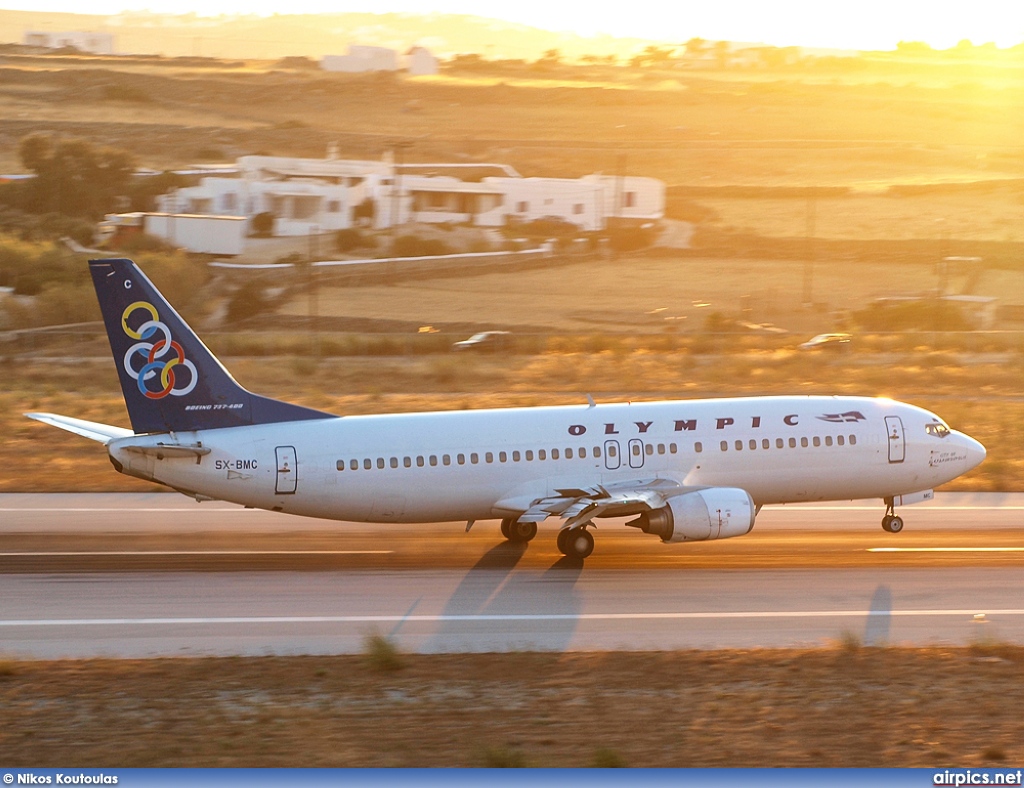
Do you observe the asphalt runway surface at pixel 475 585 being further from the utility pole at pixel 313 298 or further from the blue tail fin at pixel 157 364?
the utility pole at pixel 313 298

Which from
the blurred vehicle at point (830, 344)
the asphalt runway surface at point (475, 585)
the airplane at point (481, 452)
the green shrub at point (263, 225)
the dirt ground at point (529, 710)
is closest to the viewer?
the dirt ground at point (529, 710)

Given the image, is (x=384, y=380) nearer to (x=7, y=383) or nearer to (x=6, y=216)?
(x=7, y=383)

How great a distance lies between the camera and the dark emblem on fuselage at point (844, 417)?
30.9m

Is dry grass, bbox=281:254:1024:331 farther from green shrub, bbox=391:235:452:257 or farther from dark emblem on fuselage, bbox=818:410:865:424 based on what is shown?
dark emblem on fuselage, bbox=818:410:865:424

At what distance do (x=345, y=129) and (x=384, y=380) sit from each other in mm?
106169

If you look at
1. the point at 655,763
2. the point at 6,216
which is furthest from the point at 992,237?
the point at 655,763

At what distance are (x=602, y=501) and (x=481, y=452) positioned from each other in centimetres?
325

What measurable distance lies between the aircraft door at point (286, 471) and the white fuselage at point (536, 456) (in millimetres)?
28

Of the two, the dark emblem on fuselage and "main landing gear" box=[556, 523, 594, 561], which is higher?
the dark emblem on fuselage

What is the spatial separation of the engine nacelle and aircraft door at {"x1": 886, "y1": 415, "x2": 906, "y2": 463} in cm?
553

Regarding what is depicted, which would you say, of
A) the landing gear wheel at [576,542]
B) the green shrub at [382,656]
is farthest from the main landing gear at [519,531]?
the green shrub at [382,656]

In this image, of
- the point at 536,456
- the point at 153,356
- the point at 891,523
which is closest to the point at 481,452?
the point at 536,456

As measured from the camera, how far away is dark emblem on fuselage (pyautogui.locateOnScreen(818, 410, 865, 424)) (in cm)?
3091

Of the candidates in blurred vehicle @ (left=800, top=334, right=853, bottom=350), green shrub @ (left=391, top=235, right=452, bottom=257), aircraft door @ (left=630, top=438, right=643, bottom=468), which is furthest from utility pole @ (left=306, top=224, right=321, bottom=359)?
aircraft door @ (left=630, top=438, right=643, bottom=468)
